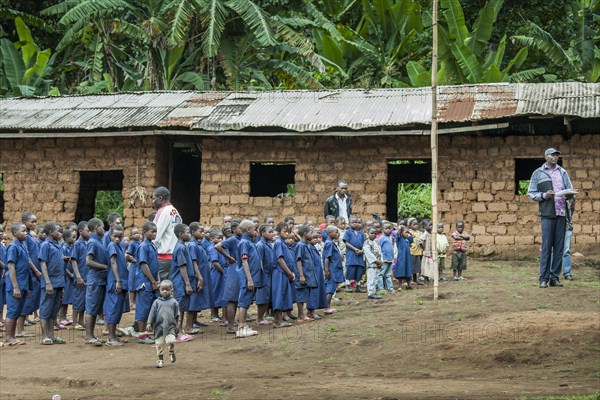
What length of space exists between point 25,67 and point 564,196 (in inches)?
636

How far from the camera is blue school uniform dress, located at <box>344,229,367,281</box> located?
45.9 feet

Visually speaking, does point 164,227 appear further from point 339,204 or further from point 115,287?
point 339,204

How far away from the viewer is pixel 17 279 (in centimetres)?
1137

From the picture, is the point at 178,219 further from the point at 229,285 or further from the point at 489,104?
the point at 489,104

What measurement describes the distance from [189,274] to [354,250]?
3238 millimetres

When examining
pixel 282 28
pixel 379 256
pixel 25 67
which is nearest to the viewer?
pixel 379 256

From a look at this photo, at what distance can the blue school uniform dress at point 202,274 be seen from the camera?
11562 millimetres

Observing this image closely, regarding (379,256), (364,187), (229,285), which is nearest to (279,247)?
(229,285)

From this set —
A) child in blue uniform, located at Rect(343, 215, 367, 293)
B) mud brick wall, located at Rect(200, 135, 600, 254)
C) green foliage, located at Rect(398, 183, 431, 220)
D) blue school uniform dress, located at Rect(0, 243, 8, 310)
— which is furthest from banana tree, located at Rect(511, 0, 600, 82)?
blue school uniform dress, located at Rect(0, 243, 8, 310)

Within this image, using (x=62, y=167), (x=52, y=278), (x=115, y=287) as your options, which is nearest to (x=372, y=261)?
(x=115, y=287)

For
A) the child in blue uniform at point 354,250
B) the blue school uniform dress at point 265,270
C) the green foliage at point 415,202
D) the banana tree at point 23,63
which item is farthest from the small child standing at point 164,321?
the green foliage at point 415,202

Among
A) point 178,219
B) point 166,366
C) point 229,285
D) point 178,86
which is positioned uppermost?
point 178,86

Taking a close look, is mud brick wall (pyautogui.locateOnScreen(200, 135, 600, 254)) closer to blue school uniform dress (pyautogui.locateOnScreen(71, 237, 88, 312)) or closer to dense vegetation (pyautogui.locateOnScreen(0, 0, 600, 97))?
dense vegetation (pyautogui.locateOnScreen(0, 0, 600, 97))

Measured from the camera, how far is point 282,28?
22.2 metres
